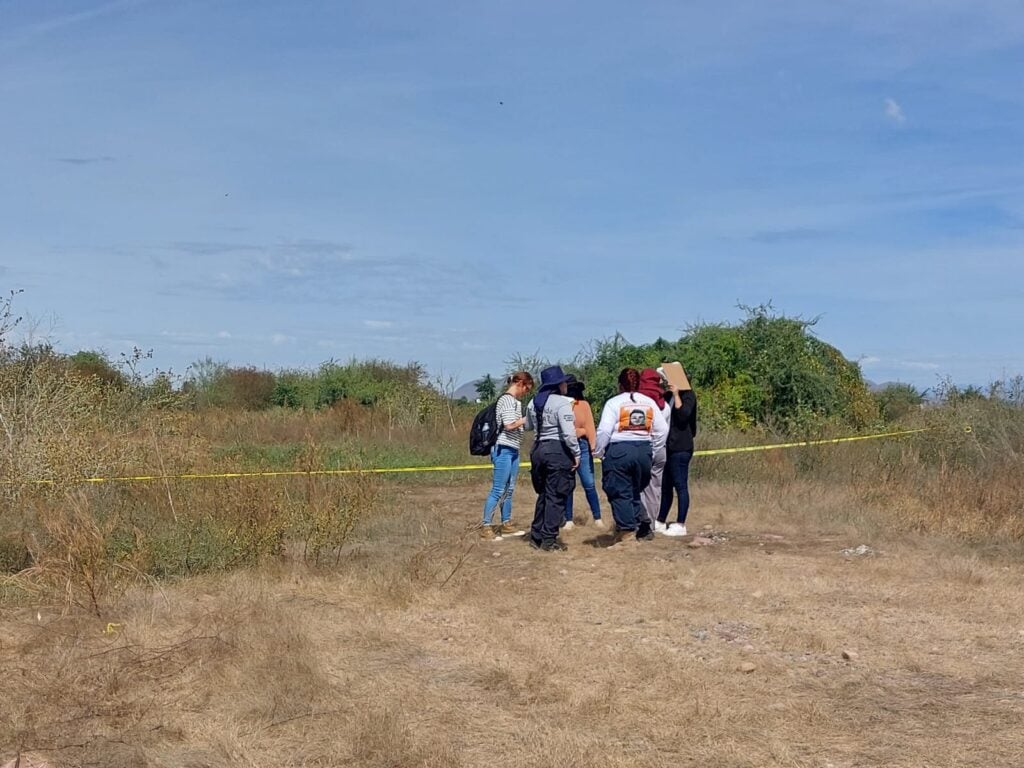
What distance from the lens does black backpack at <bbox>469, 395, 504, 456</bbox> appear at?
11273mm

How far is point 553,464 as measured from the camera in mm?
10633

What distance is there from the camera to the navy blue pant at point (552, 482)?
1064 cm

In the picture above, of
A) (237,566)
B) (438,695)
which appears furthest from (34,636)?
(438,695)

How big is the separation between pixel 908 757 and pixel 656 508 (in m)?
6.42

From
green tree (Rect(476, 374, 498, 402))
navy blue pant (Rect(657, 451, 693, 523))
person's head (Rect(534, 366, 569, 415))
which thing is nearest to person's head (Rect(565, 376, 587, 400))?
person's head (Rect(534, 366, 569, 415))

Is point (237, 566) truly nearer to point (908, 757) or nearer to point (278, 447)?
point (908, 757)

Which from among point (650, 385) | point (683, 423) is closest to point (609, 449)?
point (650, 385)

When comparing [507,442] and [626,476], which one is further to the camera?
[507,442]

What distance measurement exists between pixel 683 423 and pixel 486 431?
203 centimetres

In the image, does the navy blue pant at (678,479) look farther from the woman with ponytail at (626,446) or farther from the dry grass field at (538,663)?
the dry grass field at (538,663)

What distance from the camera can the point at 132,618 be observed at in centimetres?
775

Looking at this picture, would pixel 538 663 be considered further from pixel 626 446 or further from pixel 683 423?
pixel 683 423

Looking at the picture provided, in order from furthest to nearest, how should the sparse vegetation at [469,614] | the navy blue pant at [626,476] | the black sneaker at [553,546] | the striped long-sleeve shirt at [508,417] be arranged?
the striped long-sleeve shirt at [508,417] < the black sneaker at [553,546] < the navy blue pant at [626,476] < the sparse vegetation at [469,614]

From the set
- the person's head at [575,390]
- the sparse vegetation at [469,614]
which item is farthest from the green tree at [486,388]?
the person's head at [575,390]
